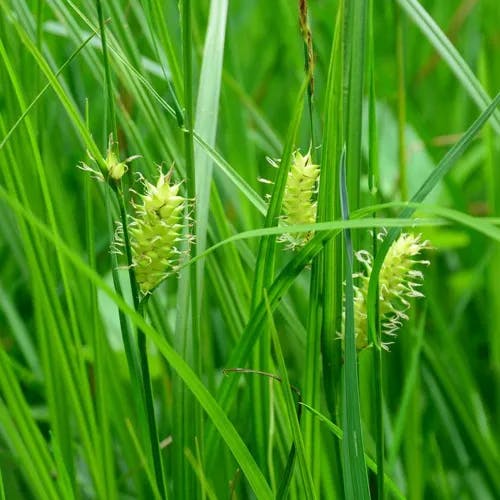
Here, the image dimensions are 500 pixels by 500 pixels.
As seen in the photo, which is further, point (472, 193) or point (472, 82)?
point (472, 193)

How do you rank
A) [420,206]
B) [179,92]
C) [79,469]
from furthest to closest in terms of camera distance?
1. [79,469]
2. [179,92]
3. [420,206]

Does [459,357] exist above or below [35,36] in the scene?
below

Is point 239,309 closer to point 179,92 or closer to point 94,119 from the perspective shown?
point 179,92

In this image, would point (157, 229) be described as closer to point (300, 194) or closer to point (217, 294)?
point (300, 194)

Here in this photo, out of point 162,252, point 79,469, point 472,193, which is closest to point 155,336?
point 162,252

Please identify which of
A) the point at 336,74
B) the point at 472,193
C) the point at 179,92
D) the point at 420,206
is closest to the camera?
the point at 420,206

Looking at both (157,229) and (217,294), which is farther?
(217,294)

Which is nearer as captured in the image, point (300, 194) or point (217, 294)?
point (300, 194)

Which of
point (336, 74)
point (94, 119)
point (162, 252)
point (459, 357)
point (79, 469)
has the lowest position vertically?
point (79, 469)

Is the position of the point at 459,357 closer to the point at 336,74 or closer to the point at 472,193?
the point at 336,74

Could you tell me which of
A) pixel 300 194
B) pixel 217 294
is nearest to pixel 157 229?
pixel 300 194
